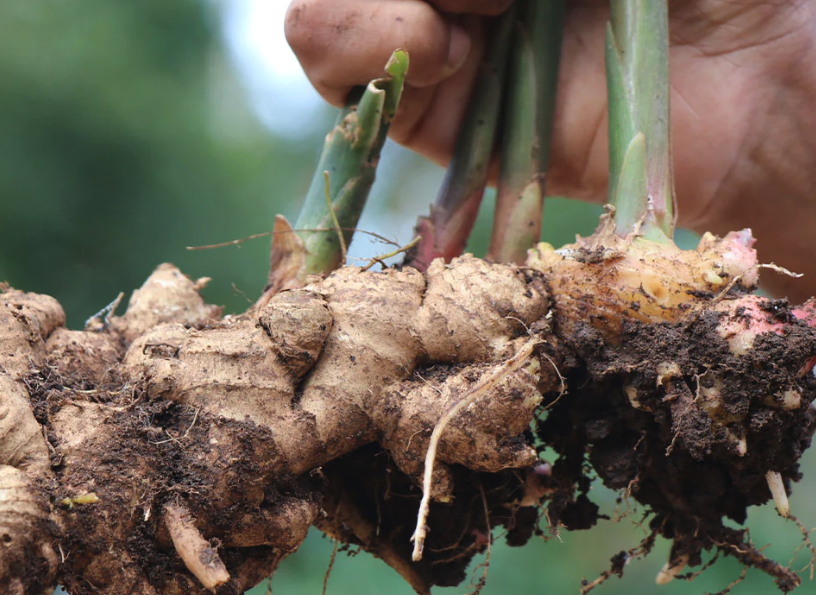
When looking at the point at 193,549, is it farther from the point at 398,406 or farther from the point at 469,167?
the point at 469,167

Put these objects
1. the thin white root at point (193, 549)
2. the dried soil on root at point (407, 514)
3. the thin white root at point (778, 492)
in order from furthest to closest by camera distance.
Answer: the dried soil on root at point (407, 514) → the thin white root at point (778, 492) → the thin white root at point (193, 549)

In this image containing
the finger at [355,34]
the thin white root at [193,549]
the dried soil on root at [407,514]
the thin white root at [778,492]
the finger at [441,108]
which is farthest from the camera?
the finger at [441,108]

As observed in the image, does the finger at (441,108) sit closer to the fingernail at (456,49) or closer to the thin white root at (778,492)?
the fingernail at (456,49)

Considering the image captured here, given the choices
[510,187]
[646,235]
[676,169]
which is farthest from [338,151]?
[676,169]

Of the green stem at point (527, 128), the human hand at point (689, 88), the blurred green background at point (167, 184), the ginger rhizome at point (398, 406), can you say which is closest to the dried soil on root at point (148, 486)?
the ginger rhizome at point (398, 406)

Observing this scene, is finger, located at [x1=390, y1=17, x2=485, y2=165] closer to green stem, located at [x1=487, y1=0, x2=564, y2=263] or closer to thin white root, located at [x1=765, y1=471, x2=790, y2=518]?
green stem, located at [x1=487, y1=0, x2=564, y2=263]

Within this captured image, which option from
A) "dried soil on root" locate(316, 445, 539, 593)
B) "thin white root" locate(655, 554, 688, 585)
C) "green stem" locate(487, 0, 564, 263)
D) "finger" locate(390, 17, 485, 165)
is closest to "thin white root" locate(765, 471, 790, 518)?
"thin white root" locate(655, 554, 688, 585)
